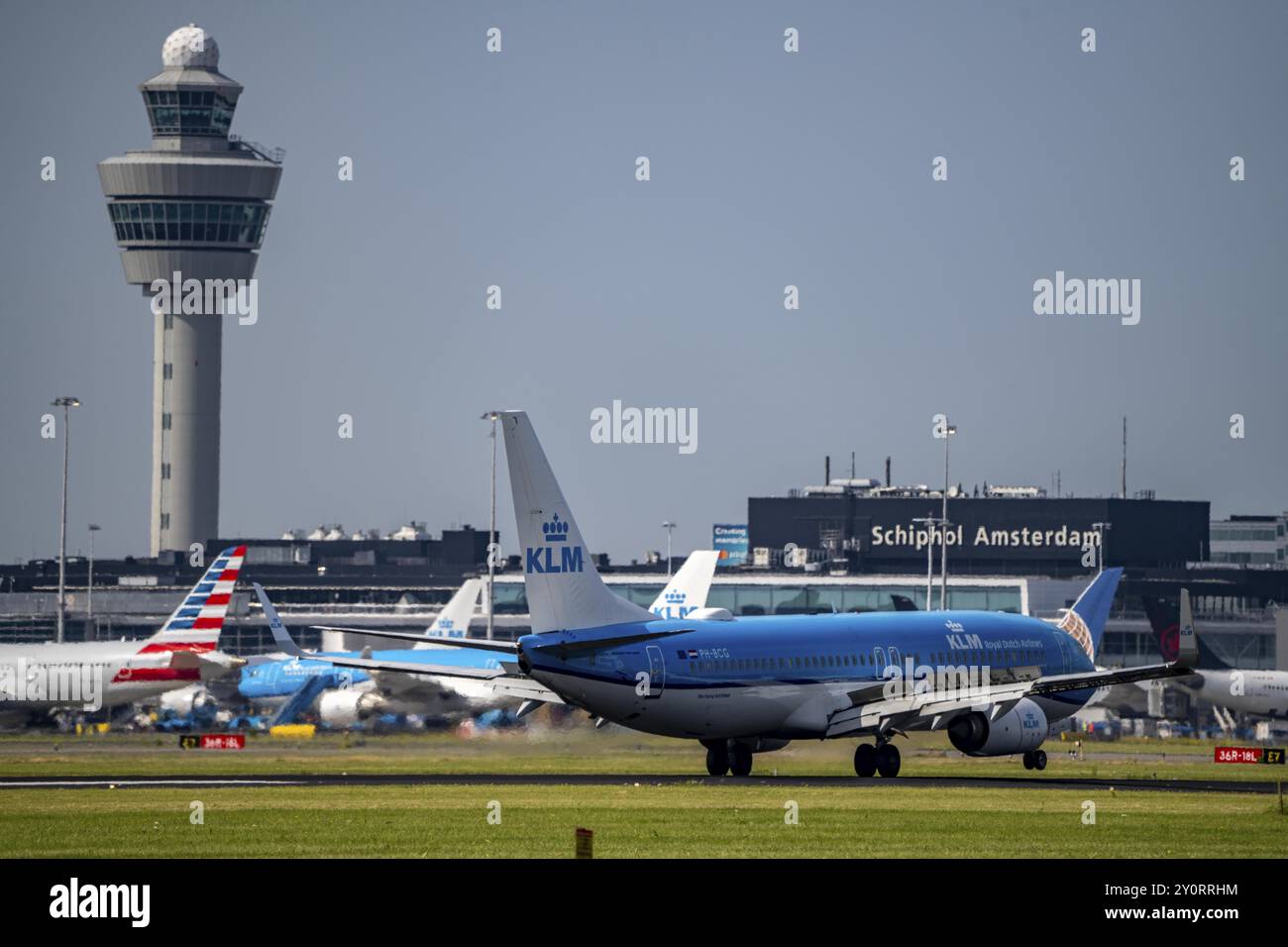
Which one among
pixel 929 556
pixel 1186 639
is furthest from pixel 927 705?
pixel 929 556

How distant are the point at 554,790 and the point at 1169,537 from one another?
151928 millimetres

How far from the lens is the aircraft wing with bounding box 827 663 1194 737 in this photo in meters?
59.0

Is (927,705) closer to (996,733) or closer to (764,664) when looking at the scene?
(996,733)

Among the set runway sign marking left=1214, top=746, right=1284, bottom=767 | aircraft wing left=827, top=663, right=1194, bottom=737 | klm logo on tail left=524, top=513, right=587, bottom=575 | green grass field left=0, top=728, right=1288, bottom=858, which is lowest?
runway sign marking left=1214, top=746, right=1284, bottom=767

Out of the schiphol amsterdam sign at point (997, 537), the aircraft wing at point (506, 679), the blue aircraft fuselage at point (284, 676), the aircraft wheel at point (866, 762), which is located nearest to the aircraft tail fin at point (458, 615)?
the blue aircraft fuselage at point (284, 676)

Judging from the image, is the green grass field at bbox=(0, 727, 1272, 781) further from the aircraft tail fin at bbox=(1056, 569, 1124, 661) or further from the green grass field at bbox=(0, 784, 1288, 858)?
the green grass field at bbox=(0, 784, 1288, 858)

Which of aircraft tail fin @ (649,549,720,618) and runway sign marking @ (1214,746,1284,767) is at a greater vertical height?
aircraft tail fin @ (649,549,720,618)

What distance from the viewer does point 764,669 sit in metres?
58.5

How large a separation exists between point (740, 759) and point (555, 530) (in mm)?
11310

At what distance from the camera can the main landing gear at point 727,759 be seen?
197 feet
